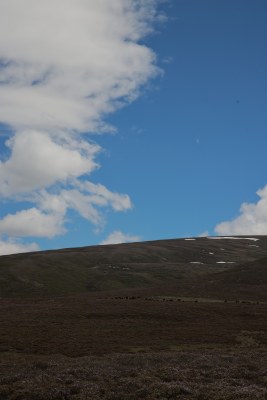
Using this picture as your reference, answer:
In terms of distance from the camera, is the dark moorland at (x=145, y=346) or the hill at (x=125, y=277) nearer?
the dark moorland at (x=145, y=346)

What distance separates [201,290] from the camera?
102 metres

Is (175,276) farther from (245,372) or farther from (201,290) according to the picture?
(245,372)

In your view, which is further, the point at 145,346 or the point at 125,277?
the point at 125,277

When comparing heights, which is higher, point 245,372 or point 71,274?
point 71,274

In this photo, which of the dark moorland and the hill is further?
the hill

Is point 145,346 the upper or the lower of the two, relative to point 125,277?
lower

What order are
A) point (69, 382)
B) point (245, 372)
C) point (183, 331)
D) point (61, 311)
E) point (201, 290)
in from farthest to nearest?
point (201, 290) < point (61, 311) < point (183, 331) < point (245, 372) < point (69, 382)

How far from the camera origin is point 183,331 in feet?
177

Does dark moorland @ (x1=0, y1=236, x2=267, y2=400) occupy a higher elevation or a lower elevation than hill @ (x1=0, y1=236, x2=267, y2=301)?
lower

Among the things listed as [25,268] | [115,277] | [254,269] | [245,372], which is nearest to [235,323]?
[245,372]

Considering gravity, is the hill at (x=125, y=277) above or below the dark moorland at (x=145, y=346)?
above

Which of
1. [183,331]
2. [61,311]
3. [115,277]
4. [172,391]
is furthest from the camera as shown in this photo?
[115,277]

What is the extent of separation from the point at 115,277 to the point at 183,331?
95.8m

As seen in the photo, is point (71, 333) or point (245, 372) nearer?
point (245, 372)
